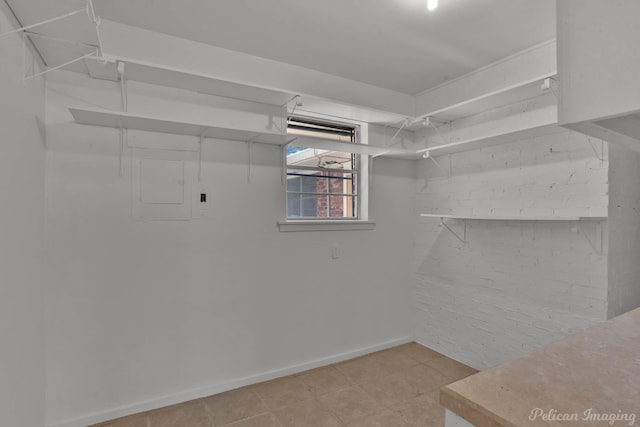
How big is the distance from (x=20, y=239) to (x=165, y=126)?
1074mm

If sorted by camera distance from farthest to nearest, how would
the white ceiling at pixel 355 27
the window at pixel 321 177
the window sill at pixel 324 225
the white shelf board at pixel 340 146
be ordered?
the window at pixel 321 177
the window sill at pixel 324 225
the white shelf board at pixel 340 146
the white ceiling at pixel 355 27

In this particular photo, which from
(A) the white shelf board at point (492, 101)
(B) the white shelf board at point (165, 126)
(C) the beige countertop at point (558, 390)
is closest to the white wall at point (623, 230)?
(A) the white shelf board at point (492, 101)

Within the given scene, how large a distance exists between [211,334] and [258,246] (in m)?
0.80

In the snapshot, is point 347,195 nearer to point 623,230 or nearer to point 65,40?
point 623,230

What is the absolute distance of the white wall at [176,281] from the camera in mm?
2236

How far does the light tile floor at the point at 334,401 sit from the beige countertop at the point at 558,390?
1558 millimetres

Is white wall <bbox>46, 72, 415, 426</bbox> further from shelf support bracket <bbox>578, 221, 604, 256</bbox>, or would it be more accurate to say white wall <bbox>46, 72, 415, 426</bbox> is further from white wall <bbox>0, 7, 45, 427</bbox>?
shelf support bracket <bbox>578, 221, 604, 256</bbox>

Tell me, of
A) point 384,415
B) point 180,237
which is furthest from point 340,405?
point 180,237

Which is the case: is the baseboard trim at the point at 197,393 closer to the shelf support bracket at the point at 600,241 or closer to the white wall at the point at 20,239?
the white wall at the point at 20,239

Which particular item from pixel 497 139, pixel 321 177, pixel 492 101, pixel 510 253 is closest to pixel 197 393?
pixel 321 177

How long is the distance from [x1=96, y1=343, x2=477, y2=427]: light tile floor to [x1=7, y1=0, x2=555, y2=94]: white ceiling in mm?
2560

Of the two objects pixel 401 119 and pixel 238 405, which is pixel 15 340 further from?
pixel 401 119

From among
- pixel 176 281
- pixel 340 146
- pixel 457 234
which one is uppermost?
pixel 340 146

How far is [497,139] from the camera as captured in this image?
270 cm
